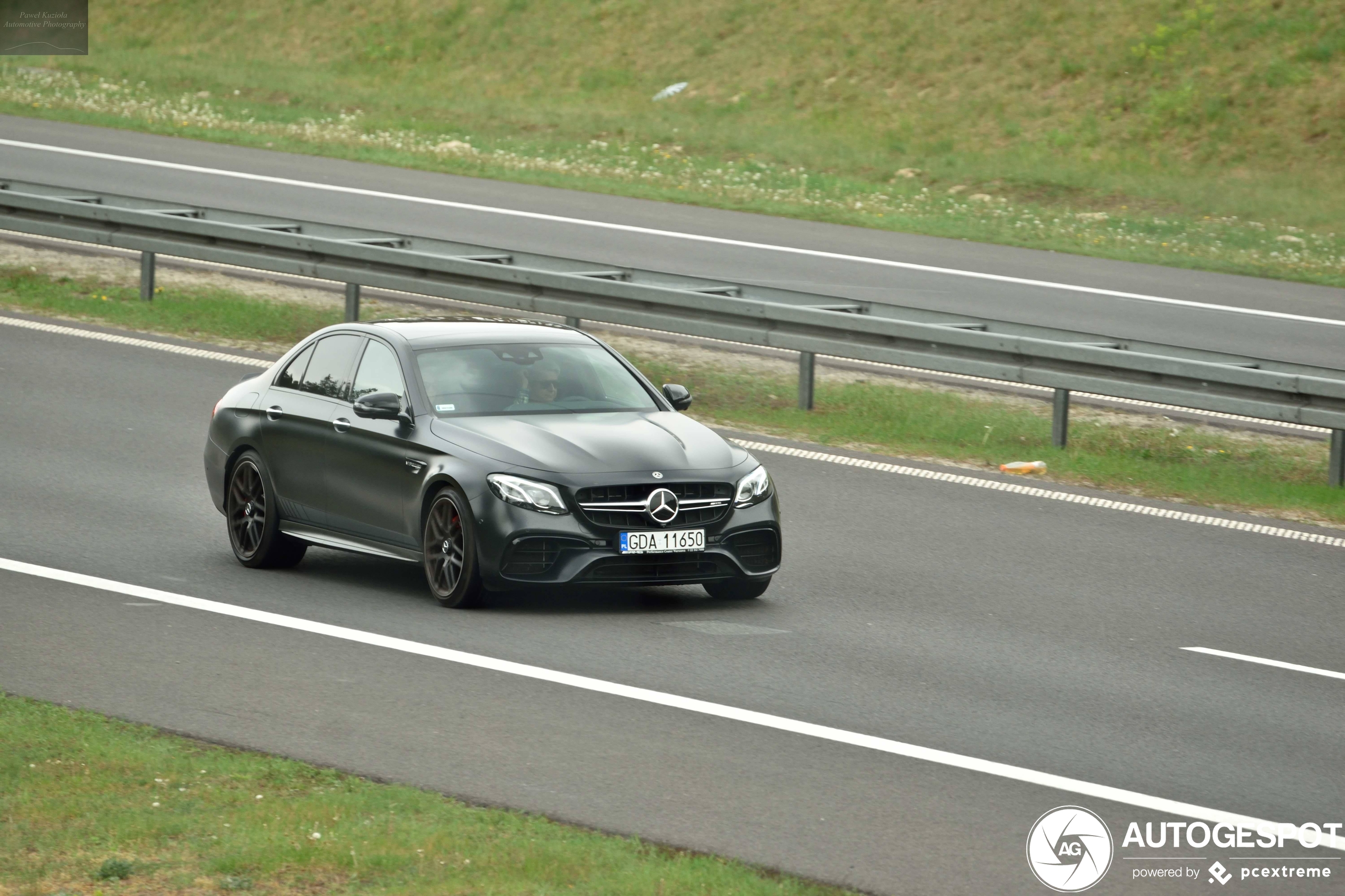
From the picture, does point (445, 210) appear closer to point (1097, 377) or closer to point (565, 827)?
point (1097, 377)

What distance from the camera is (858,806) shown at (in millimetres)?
7262

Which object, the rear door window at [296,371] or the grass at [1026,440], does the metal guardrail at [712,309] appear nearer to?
the grass at [1026,440]

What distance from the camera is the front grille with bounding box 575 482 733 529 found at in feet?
33.5

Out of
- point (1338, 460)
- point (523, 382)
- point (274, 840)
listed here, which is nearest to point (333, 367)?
point (523, 382)

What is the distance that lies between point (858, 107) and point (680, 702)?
3029 centimetres

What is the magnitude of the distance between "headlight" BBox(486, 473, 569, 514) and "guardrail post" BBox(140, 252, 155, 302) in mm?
10880

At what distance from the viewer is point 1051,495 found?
1423 centimetres

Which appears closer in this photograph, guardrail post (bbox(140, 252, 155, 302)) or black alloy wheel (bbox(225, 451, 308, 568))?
black alloy wheel (bbox(225, 451, 308, 568))

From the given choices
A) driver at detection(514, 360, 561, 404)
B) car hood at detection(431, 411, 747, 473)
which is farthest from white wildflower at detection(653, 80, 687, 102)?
car hood at detection(431, 411, 747, 473)

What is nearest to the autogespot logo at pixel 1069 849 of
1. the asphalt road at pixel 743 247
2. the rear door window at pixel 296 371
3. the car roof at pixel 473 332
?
the car roof at pixel 473 332

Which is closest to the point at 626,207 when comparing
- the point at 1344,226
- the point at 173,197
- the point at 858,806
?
the point at 173,197

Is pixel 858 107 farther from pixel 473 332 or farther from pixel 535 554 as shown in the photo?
pixel 535 554

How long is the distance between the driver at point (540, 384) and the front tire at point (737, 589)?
1410mm

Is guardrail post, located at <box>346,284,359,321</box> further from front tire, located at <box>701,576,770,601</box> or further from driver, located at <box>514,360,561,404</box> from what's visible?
front tire, located at <box>701,576,770,601</box>
